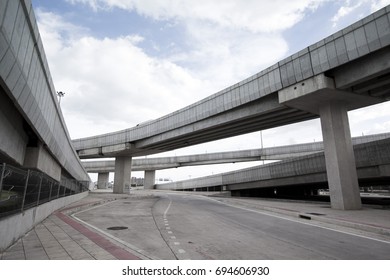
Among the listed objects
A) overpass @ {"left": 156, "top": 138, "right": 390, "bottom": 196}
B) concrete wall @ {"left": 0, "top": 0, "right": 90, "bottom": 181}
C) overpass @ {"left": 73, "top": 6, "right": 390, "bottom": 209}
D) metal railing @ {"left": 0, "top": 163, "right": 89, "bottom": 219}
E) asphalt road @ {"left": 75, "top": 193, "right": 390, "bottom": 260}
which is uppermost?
overpass @ {"left": 73, "top": 6, "right": 390, "bottom": 209}

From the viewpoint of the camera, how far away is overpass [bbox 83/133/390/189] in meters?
56.5

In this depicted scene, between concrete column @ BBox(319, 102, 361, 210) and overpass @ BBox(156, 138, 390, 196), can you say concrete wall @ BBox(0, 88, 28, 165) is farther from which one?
overpass @ BBox(156, 138, 390, 196)

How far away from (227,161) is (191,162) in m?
11.6

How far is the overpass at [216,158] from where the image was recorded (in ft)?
185

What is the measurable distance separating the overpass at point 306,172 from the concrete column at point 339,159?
4640mm

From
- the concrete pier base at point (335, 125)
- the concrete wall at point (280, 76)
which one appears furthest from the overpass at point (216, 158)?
the concrete pier base at point (335, 125)

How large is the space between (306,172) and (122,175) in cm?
3269

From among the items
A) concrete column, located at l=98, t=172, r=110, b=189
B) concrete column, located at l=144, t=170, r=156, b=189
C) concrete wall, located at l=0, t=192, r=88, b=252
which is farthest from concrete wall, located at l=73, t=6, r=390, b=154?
concrete column, located at l=98, t=172, r=110, b=189

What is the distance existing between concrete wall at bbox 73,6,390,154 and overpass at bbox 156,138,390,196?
940 centimetres

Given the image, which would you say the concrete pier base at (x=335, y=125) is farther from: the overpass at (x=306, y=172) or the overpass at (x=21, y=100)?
the overpass at (x=21, y=100)

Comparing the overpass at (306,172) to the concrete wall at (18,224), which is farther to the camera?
the overpass at (306,172)

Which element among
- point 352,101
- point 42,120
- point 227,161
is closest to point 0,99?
point 42,120

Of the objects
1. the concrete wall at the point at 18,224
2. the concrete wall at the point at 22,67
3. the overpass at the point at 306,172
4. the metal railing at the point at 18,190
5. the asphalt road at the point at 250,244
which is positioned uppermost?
the concrete wall at the point at 22,67

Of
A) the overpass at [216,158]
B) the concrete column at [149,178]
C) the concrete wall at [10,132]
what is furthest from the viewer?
the concrete column at [149,178]
